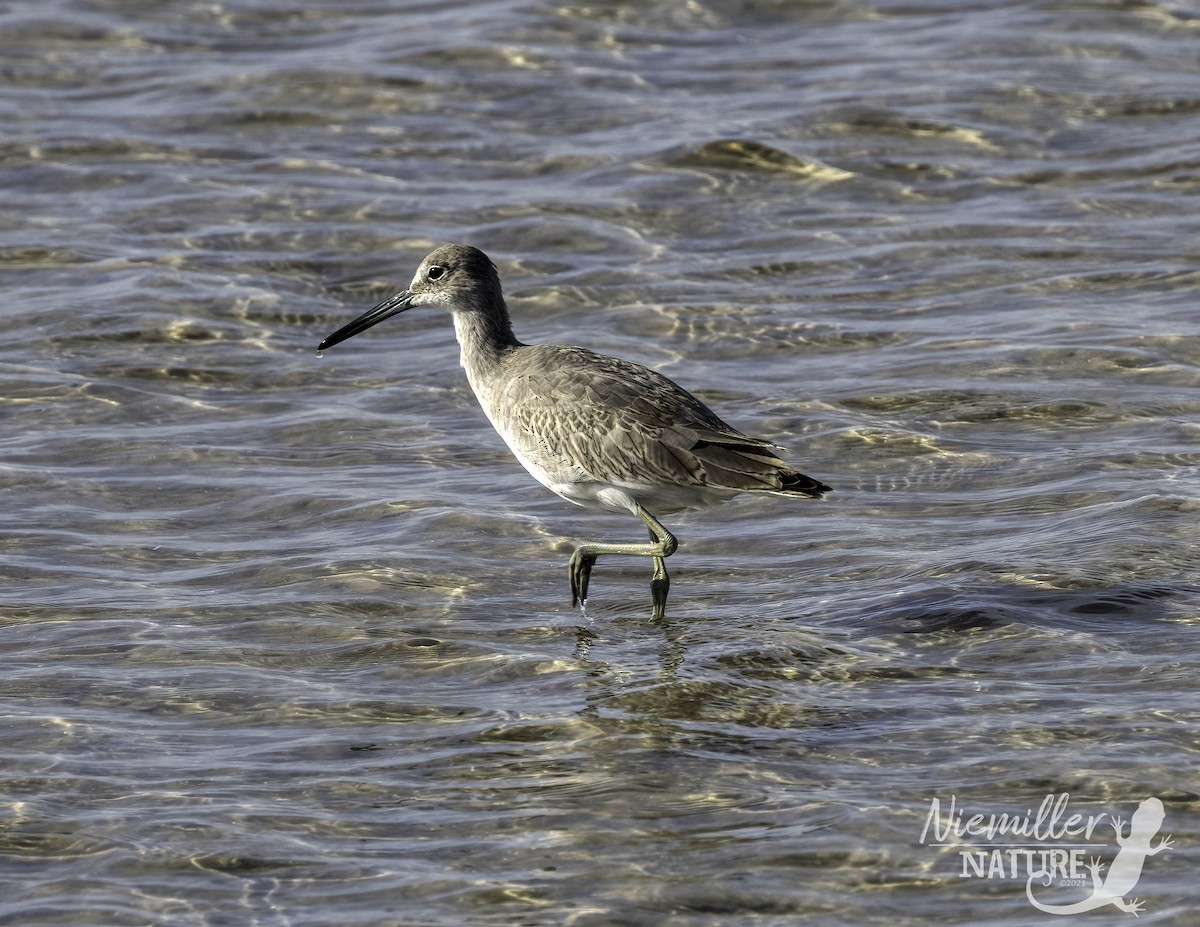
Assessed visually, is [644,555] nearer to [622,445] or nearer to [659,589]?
[659,589]

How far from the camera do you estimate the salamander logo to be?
5613 millimetres

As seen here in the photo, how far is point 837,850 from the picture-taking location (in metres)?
5.87

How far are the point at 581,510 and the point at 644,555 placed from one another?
1338 millimetres

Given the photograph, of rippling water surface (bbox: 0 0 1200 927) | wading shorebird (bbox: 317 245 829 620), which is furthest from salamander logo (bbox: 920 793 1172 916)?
wading shorebird (bbox: 317 245 829 620)

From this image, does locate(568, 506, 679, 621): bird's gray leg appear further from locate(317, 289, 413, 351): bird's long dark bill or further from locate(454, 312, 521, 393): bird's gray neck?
locate(317, 289, 413, 351): bird's long dark bill

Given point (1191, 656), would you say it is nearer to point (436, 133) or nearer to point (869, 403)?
point (869, 403)

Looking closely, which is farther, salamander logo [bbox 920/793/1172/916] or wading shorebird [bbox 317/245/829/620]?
wading shorebird [bbox 317/245/829/620]

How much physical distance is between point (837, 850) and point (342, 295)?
7129 mm

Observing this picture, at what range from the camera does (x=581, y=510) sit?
31.3 ft

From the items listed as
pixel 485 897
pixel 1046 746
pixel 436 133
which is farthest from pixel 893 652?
pixel 436 133

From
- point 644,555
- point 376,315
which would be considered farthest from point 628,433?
point 376,315

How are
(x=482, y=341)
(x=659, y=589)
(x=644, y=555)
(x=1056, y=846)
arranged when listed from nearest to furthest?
(x=1056, y=846) < (x=659, y=589) < (x=644, y=555) < (x=482, y=341)

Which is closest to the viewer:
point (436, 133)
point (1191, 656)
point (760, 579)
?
point (1191, 656)

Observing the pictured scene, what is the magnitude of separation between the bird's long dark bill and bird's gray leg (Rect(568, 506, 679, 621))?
1870 mm
